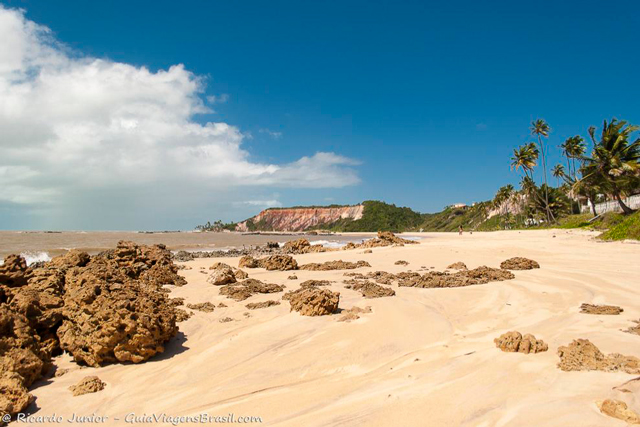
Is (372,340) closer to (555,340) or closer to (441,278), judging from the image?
(555,340)

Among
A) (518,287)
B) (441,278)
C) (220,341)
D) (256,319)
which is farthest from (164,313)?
(518,287)

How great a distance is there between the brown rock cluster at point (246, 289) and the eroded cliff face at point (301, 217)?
159024 millimetres

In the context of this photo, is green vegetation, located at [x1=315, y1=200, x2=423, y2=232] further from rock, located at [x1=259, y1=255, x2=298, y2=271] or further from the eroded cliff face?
rock, located at [x1=259, y1=255, x2=298, y2=271]

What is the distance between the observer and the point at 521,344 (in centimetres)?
462

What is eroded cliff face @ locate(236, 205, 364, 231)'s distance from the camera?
174875 mm

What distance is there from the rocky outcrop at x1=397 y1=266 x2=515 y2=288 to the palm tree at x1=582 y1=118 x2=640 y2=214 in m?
29.1

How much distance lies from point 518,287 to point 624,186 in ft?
111

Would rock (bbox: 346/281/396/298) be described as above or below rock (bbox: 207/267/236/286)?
below

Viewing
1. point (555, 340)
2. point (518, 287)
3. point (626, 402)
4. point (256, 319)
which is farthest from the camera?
point (518, 287)

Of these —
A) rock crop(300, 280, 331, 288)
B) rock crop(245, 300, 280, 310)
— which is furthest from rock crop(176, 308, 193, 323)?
rock crop(300, 280, 331, 288)

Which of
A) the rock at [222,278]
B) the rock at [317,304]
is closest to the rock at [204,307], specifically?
the rock at [317,304]

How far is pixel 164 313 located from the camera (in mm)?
5598

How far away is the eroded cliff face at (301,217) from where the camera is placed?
6885 inches

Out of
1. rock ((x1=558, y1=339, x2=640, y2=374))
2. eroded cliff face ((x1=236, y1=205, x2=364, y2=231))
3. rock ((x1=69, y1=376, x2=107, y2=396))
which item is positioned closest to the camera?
rock ((x1=558, y1=339, x2=640, y2=374))
